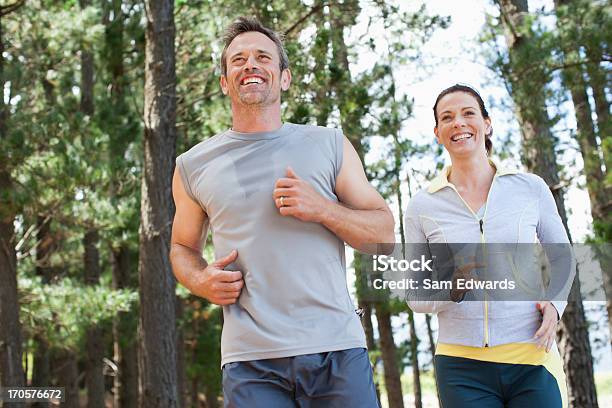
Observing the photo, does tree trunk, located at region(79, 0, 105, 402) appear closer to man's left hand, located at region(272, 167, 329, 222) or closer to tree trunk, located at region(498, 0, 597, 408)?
tree trunk, located at region(498, 0, 597, 408)

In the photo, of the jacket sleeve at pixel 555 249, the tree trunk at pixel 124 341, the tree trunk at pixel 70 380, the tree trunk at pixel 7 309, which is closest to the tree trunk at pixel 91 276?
the tree trunk at pixel 124 341

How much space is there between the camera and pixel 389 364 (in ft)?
40.1

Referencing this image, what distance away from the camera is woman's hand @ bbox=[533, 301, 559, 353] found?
2.46m

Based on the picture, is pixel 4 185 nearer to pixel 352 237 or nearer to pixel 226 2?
pixel 226 2

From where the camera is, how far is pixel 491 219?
8.84 feet

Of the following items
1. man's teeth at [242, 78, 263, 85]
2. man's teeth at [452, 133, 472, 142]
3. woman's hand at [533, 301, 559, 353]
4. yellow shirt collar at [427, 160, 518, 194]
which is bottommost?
woman's hand at [533, 301, 559, 353]

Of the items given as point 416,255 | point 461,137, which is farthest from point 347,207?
point 461,137

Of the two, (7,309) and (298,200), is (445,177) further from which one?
(7,309)

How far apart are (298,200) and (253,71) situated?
1.51 feet

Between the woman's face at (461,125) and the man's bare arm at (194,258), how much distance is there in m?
0.99

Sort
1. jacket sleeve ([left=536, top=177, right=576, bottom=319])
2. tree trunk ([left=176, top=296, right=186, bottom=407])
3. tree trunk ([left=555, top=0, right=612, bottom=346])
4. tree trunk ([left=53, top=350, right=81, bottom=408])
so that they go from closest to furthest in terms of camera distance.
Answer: jacket sleeve ([left=536, top=177, right=576, bottom=319]) → tree trunk ([left=555, top=0, right=612, bottom=346]) → tree trunk ([left=176, top=296, right=186, bottom=407]) → tree trunk ([left=53, top=350, right=81, bottom=408])

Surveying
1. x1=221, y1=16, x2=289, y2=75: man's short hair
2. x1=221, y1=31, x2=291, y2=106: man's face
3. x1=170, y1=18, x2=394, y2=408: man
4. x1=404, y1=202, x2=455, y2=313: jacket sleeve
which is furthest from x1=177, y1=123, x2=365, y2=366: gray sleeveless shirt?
x1=404, y1=202, x2=455, y2=313: jacket sleeve

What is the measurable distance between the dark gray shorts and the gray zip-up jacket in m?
0.75

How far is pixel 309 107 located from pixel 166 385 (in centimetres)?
362
